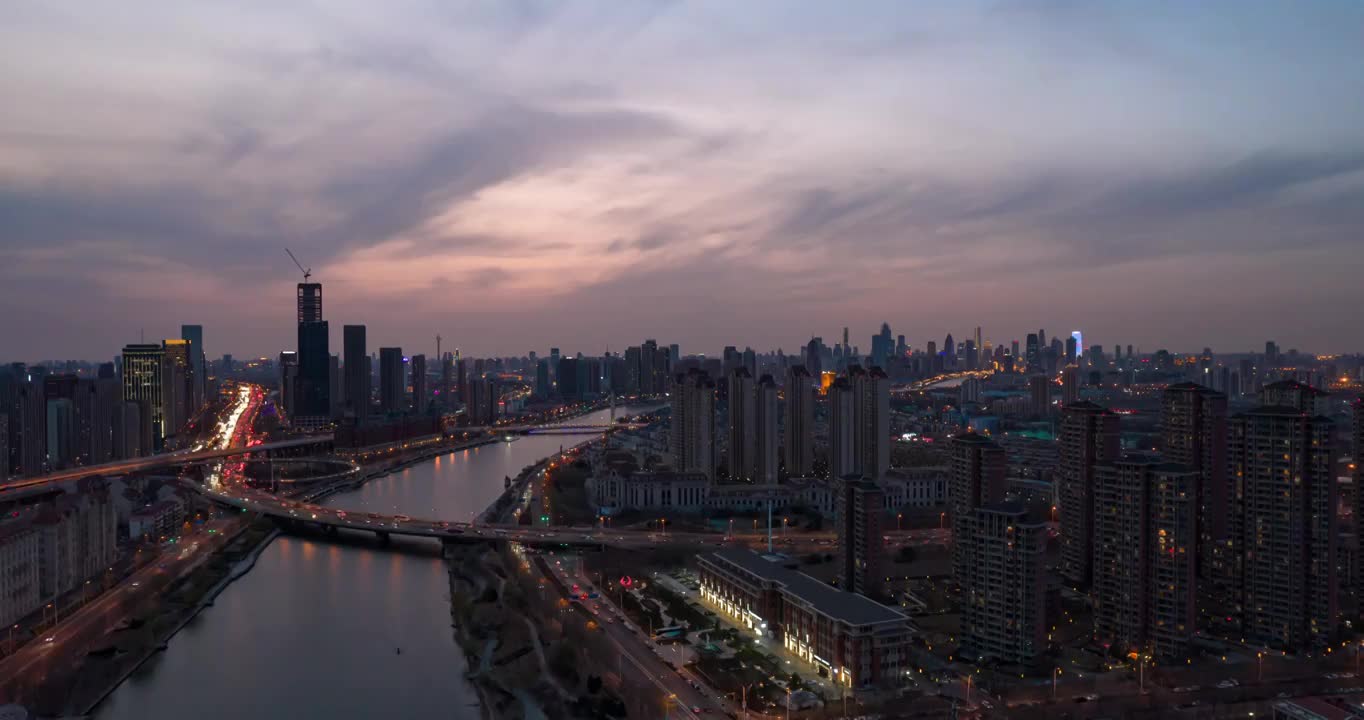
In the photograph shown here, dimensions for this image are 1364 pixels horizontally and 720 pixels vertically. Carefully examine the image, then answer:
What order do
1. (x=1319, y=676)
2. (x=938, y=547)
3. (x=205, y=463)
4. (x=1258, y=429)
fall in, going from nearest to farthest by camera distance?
(x=1319, y=676) < (x=1258, y=429) < (x=938, y=547) < (x=205, y=463)

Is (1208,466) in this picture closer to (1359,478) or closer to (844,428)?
(1359,478)

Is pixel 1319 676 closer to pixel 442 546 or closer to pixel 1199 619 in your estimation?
pixel 1199 619

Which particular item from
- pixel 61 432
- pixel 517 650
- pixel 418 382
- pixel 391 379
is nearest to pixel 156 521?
pixel 517 650

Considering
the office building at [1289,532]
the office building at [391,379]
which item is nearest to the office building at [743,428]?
the office building at [1289,532]

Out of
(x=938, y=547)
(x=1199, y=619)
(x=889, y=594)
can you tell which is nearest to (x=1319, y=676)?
(x=1199, y=619)

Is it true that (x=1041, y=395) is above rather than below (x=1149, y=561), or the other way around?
above

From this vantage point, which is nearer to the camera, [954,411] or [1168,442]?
[1168,442]
